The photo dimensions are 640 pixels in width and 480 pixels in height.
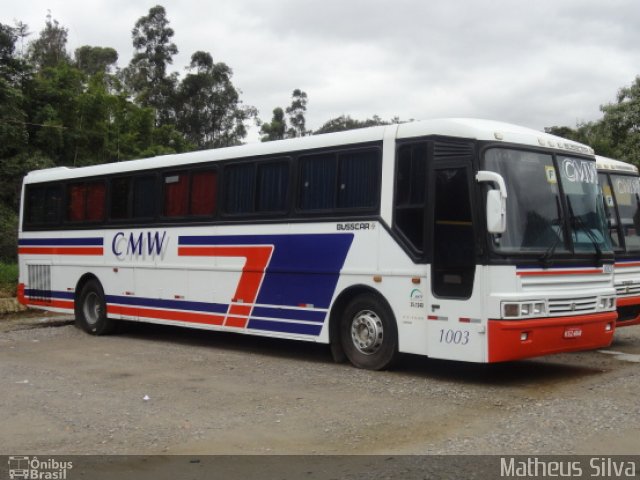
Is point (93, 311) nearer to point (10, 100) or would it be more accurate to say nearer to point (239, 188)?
point (239, 188)

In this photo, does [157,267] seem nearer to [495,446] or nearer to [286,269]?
[286,269]

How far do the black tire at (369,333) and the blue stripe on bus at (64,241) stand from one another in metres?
6.23

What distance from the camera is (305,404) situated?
8.40 m

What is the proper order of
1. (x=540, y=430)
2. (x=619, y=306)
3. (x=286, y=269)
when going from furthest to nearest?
(x=619, y=306) < (x=286, y=269) < (x=540, y=430)

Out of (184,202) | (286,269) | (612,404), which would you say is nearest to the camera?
(612,404)

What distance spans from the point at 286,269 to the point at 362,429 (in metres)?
4.36

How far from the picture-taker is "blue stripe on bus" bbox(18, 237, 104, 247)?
15.1m

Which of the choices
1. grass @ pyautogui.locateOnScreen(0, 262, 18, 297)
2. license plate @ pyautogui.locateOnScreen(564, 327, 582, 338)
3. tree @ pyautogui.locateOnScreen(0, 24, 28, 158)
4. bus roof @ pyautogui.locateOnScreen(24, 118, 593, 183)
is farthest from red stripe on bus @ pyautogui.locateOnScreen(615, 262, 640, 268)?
tree @ pyautogui.locateOnScreen(0, 24, 28, 158)

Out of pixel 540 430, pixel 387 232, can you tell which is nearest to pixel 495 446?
pixel 540 430

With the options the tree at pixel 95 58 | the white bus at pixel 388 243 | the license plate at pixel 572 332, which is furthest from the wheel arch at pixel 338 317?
the tree at pixel 95 58

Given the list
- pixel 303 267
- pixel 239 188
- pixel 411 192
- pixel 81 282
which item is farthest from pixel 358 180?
pixel 81 282

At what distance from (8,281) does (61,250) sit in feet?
22.4

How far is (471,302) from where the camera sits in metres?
9.08
